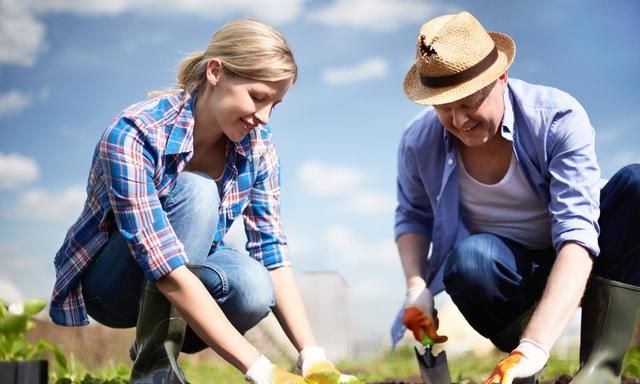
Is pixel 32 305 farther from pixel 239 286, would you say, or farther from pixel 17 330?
pixel 239 286

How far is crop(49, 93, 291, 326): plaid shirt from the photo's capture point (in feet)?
6.40

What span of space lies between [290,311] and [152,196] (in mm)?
555

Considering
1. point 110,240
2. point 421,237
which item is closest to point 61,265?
point 110,240

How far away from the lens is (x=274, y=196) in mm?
2361

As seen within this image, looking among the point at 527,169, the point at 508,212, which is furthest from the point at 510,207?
the point at 527,169

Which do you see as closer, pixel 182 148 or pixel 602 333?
pixel 182 148

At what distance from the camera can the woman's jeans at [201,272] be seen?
2076 millimetres

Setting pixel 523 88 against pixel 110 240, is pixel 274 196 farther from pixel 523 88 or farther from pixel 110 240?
pixel 523 88

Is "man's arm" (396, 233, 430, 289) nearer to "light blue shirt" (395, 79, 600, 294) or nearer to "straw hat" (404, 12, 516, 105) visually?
"light blue shirt" (395, 79, 600, 294)

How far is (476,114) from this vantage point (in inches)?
85.7

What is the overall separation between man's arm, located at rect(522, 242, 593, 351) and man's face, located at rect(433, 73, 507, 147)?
382mm

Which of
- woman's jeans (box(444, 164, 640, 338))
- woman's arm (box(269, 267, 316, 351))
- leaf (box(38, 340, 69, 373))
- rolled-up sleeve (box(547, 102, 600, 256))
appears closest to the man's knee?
woman's jeans (box(444, 164, 640, 338))

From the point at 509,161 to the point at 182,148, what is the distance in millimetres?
970

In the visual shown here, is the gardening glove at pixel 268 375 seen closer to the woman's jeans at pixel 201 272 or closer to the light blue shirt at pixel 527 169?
the woman's jeans at pixel 201 272
